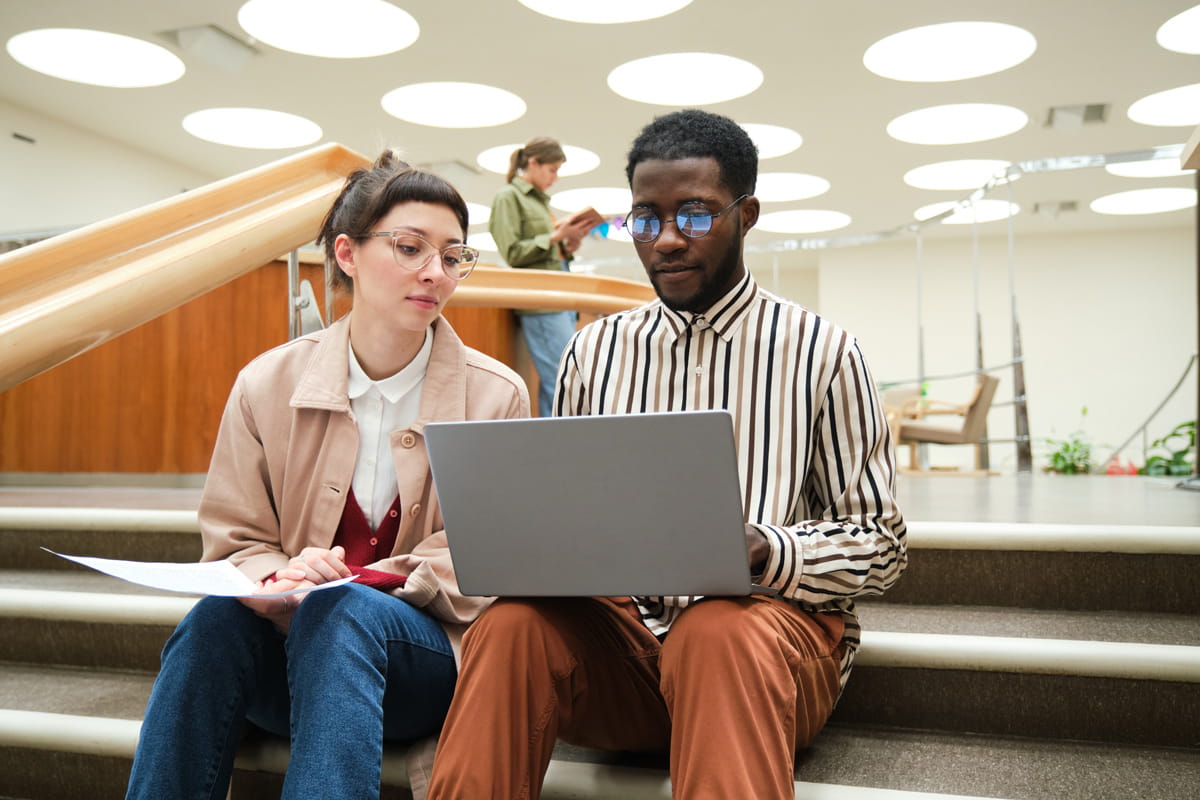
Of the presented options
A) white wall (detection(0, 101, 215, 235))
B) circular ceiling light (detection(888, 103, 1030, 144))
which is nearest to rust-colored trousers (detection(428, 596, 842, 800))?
white wall (detection(0, 101, 215, 235))

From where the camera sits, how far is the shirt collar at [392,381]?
1601 mm

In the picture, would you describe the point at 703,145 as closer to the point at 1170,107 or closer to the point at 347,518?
the point at 347,518

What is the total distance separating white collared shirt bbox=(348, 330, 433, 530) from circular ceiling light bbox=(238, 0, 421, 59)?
547 centimetres

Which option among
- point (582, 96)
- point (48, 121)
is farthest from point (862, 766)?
point (48, 121)

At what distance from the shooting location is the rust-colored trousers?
109cm

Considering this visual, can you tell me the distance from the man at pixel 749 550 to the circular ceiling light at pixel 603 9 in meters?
5.21

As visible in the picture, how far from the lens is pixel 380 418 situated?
1.60 meters

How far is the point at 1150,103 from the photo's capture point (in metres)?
8.20

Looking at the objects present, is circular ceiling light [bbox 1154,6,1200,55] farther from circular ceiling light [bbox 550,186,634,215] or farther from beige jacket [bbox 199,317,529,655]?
beige jacket [bbox 199,317,529,655]

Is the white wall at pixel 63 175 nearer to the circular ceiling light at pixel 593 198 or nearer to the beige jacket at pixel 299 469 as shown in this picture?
the circular ceiling light at pixel 593 198

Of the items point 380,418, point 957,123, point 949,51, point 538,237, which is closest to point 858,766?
point 380,418

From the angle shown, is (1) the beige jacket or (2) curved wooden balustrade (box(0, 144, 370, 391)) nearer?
(2) curved wooden balustrade (box(0, 144, 370, 391))

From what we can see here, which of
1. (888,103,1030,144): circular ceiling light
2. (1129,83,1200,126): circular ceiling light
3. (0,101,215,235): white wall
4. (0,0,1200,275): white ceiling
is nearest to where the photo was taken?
(0,0,1200,275): white ceiling

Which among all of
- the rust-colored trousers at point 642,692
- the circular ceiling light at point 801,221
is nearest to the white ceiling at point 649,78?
the circular ceiling light at point 801,221
